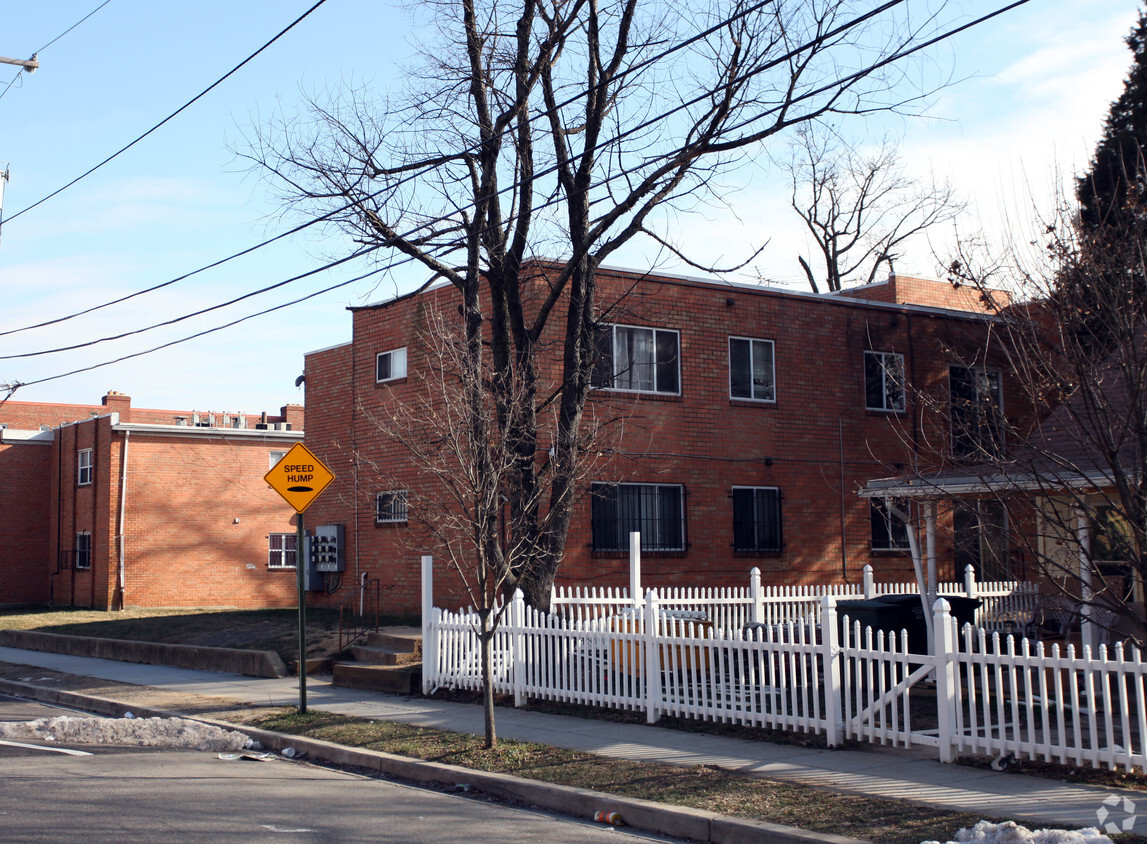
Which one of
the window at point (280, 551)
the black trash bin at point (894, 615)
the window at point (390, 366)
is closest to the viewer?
the black trash bin at point (894, 615)

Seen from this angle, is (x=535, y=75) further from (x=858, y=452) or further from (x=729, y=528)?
(x=858, y=452)

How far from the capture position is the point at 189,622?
73.9 ft

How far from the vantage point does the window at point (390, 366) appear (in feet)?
72.4

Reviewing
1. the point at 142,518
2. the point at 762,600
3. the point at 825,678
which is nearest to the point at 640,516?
the point at 762,600

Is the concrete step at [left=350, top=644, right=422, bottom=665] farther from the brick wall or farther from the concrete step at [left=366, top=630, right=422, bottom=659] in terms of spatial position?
the brick wall

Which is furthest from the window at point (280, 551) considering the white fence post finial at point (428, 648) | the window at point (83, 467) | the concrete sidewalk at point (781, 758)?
the white fence post finial at point (428, 648)

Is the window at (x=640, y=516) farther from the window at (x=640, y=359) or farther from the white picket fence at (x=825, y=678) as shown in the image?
the white picket fence at (x=825, y=678)

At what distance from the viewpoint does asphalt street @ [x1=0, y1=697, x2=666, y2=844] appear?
24.6ft

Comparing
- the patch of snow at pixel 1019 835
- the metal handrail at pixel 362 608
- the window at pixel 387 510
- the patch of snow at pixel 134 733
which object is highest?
the window at pixel 387 510

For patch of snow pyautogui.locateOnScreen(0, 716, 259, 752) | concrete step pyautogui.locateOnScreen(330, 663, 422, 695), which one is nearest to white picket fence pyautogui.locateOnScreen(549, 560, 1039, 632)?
concrete step pyautogui.locateOnScreen(330, 663, 422, 695)

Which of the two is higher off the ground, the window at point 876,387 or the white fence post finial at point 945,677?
the window at point 876,387

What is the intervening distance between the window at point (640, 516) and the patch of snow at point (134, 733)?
862 cm

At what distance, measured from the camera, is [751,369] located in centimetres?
2198

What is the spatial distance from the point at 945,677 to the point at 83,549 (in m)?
31.5
